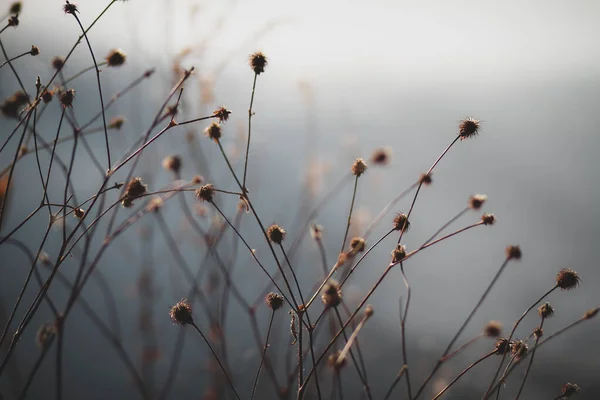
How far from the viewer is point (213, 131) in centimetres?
80

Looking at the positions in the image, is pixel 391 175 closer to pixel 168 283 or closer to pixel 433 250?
pixel 433 250

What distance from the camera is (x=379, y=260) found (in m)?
2.75

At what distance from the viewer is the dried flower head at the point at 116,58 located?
2.67 ft

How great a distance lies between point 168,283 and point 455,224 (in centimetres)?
177

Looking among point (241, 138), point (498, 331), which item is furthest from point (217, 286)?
point (498, 331)

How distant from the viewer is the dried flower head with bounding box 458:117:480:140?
81 cm

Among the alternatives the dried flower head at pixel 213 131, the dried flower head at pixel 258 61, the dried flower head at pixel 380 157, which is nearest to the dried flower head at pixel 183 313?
the dried flower head at pixel 213 131

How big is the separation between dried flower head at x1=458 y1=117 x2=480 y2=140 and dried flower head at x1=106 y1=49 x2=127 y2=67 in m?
0.63

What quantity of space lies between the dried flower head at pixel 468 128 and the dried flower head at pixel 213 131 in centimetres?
43

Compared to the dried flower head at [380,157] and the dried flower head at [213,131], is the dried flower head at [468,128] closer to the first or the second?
the dried flower head at [380,157]

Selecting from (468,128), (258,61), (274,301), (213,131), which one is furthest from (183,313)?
(468,128)

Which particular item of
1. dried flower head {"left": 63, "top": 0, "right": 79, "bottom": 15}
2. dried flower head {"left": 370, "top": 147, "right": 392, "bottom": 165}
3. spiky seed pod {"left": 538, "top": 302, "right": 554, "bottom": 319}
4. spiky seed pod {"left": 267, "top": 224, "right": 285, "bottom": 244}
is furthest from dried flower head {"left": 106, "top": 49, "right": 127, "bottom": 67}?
spiky seed pod {"left": 538, "top": 302, "right": 554, "bottom": 319}

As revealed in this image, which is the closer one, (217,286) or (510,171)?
(217,286)

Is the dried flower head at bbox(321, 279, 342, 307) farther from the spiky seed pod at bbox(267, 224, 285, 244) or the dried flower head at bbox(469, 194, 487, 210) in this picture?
the dried flower head at bbox(469, 194, 487, 210)
